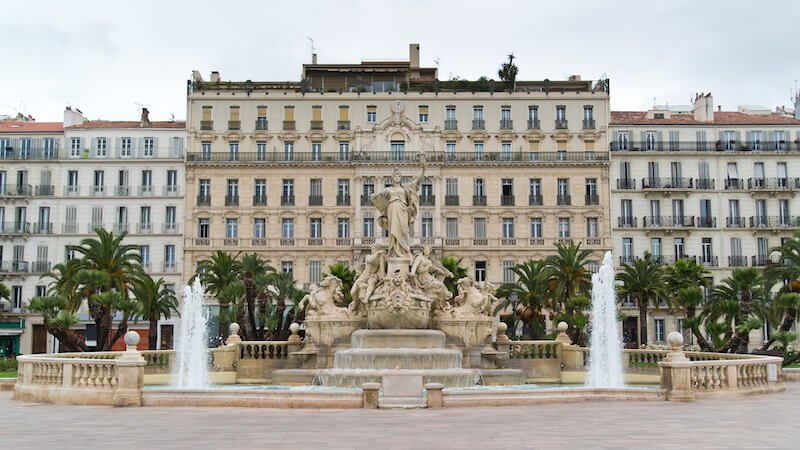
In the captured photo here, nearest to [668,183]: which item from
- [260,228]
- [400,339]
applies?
[260,228]

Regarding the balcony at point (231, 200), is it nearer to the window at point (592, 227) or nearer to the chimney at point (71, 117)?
the chimney at point (71, 117)

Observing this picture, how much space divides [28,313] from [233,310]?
22.9 m

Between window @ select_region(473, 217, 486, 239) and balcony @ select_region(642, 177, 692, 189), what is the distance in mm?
11579

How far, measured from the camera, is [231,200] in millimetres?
64875

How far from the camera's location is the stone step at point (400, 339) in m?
26.2

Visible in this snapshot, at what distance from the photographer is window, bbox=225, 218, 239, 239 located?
212 feet

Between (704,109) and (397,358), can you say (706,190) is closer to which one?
(704,109)

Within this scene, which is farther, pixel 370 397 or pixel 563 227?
pixel 563 227

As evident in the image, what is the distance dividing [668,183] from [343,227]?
23105 millimetres

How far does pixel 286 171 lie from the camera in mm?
65188

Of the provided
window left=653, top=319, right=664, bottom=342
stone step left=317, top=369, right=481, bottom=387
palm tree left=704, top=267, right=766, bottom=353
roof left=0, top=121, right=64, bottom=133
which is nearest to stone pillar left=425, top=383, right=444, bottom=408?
stone step left=317, top=369, right=481, bottom=387

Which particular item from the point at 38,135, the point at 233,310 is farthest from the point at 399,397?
the point at 38,135

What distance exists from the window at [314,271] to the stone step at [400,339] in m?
37.3

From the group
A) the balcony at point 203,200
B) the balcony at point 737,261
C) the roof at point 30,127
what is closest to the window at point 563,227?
the balcony at point 737,261
